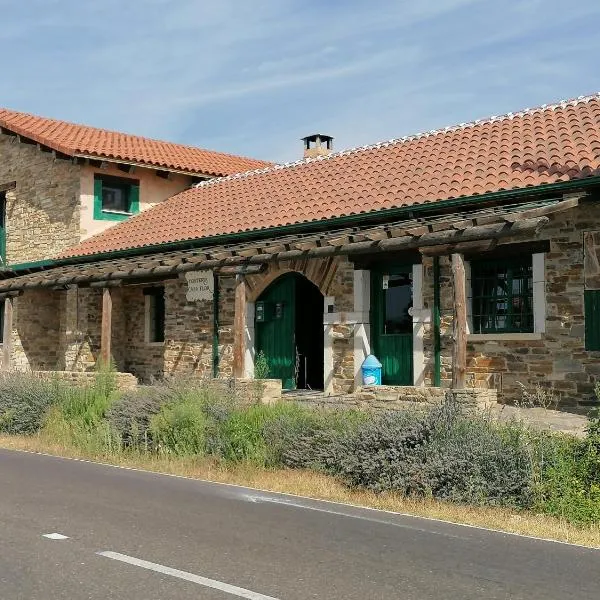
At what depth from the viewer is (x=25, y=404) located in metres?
15.1

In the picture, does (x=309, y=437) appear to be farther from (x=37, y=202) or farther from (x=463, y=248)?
(x=37, y=202)

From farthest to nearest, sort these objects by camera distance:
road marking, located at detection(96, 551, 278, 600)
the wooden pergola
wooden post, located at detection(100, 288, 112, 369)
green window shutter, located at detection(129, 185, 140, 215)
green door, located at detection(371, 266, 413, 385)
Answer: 1. green window shutter, located at detection(129, 185, 140, 215)
2. wooden post, located at detection(100, 288, 112, 369)
3. green door, located at detection(371, 266, 413, 385)
4. the wooden pergola
5. road marking, located at detection(96, 551, 278, 600)

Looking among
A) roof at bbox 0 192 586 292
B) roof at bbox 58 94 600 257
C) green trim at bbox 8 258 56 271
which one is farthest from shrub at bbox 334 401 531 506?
green trim at bbox 8 258 56 271

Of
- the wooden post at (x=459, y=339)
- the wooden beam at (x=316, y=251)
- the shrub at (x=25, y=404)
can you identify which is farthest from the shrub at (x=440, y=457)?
the shrub at (x=25, y=404)

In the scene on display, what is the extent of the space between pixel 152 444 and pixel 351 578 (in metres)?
7.38

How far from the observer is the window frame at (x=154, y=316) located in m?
21.1

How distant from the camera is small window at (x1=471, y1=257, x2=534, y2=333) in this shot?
1352 cm

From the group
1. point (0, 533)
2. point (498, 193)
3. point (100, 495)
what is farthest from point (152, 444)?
point (498, 193)

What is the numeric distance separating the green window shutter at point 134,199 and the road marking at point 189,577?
17.8 meters

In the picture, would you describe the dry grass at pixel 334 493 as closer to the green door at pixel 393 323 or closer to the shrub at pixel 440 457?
the shrub at pixel 440 457

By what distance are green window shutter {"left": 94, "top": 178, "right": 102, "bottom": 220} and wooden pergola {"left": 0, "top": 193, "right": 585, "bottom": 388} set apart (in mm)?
1764

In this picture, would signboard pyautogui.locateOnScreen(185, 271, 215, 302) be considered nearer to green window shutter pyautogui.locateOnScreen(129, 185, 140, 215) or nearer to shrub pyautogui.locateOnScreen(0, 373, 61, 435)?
shrub pyautogui.locateOnScreen(0, 373, 61, 435)

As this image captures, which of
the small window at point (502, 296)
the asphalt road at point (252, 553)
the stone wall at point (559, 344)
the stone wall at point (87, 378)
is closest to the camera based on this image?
the asphalt road at point (252, 553)

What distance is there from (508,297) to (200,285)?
7175mm
